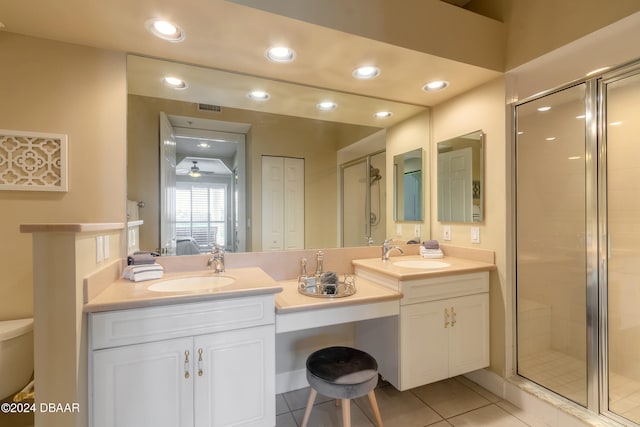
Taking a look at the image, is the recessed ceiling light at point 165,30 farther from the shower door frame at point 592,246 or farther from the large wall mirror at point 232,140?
the shower door frame at point 592,246

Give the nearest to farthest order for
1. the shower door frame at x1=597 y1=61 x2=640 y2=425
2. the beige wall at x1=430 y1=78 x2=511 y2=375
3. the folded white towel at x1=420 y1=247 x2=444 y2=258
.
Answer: the shower door frame at x1=597 y1=61 x2=640 y2=425
the beige wall at x1=430 y1=78 x2=511 y2=375
the folded white towel at x1=420 y1=247 x2=444 y2=258

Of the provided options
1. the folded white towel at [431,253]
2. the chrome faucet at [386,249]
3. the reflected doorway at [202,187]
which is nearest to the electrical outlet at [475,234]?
the folded white towel at [431,253]

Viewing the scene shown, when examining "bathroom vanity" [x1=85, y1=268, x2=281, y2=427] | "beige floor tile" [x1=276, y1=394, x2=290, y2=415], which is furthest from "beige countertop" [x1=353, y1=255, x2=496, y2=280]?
"beige floor tile" [x1=276, y1=394, x2=290, y2=415]

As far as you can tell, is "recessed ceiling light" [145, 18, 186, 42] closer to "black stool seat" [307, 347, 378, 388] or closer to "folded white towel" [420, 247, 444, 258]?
"black stool seat" [307, 347, 378, 388]

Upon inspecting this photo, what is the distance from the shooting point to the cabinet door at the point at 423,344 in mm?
1756

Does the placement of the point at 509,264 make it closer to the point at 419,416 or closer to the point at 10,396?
the point at 419,416

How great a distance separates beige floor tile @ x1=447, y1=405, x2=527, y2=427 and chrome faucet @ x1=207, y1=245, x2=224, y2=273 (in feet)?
5.50

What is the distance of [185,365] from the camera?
1324 millimetres

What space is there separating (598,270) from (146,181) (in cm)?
279

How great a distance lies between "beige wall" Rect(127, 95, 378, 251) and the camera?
5.89ft

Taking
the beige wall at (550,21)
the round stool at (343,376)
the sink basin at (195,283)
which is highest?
the beige wall at (550,21)

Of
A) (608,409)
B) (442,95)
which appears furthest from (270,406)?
(442,95)

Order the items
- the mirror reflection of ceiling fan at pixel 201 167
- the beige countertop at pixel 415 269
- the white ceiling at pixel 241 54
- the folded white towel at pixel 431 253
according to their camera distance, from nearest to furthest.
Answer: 1. the white ceiling at pixel 241 54
2. the beige countertop at pixel 415 269
3. the mirror reflection of ceiling fan at pixel 201 167
4. the folded white towel at pixel 431 253

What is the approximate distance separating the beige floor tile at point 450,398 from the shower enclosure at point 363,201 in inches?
44.5
